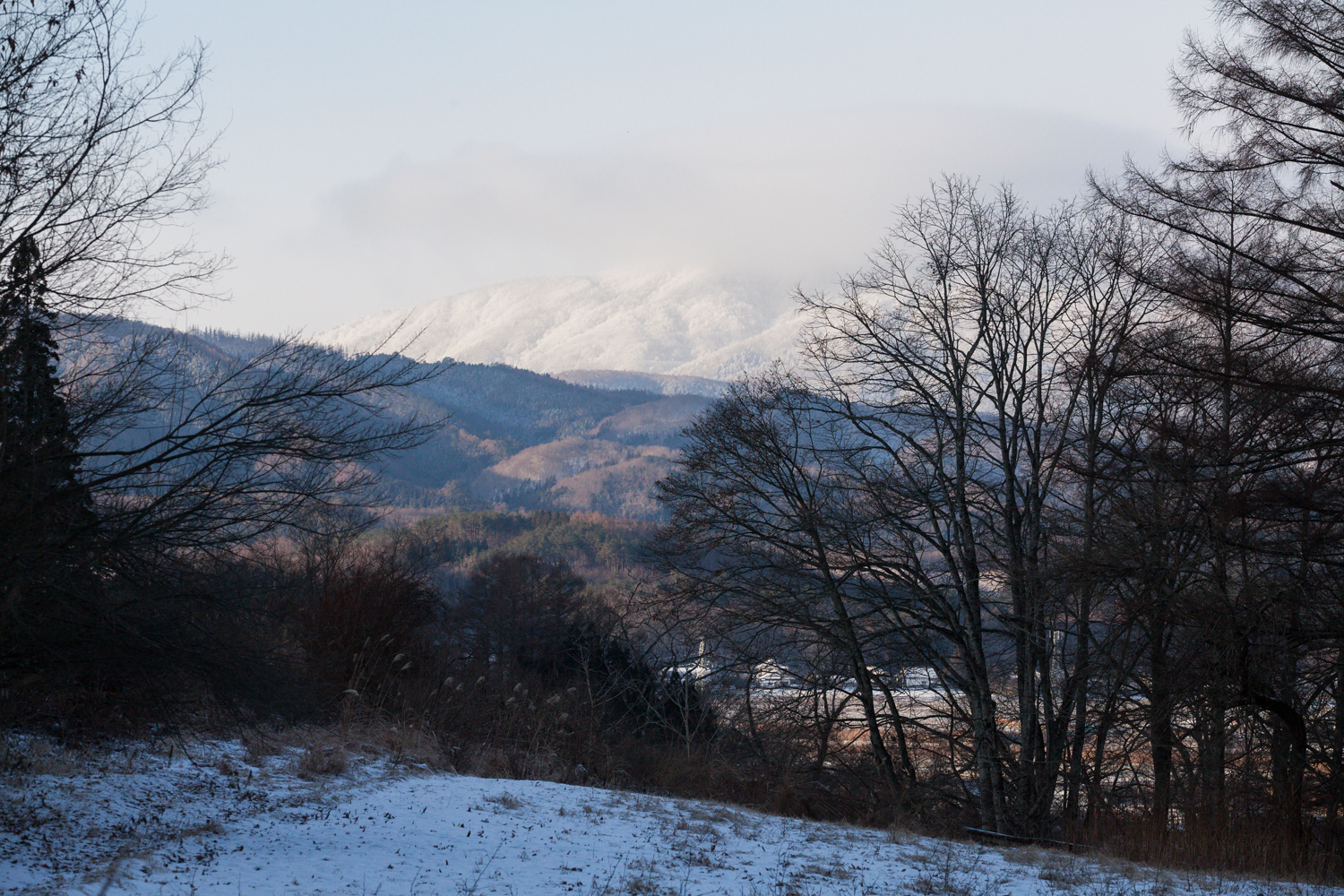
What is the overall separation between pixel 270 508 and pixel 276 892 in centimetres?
298

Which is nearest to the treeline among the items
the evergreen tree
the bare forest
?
the bare forest

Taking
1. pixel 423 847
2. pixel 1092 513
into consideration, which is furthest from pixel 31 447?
pixel 1092 513

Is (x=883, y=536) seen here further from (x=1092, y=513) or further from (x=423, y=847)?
(x=423, y=847)

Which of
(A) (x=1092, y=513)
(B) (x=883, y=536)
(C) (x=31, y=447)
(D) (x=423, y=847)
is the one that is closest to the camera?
(C) (x=31, y=447)

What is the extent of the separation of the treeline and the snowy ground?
3623mm

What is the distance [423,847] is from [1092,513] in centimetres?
1021

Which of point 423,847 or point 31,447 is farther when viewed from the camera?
point 423,847

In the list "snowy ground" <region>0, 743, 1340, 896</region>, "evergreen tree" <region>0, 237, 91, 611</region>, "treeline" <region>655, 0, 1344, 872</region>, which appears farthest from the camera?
"treeline" <region>655, 0, 1344, 872</region>

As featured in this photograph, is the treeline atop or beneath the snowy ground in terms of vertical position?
atop

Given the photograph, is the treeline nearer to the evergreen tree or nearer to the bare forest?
the bare forest

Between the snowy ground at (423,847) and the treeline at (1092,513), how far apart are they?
3.62 meters

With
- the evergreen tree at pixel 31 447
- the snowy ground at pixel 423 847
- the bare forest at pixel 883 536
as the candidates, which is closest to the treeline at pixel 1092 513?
the bare forest at pixel 883 536

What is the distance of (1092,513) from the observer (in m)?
13.5

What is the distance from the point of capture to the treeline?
972 centimetres
